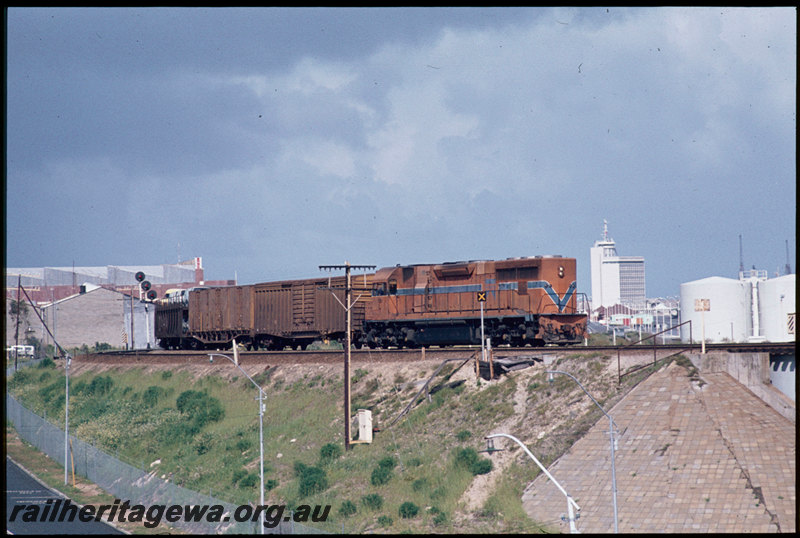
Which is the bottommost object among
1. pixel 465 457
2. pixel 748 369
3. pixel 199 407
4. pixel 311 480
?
pixel 311 480

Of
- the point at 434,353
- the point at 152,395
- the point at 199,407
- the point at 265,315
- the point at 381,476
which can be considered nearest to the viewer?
the point at 381,476

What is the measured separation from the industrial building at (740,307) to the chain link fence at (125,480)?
45535 mm

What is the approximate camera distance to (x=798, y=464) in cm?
2669

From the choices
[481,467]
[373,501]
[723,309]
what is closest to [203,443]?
[373,501]

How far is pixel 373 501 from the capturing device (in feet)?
109

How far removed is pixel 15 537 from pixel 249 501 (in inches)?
368

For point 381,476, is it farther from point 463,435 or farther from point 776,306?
point 776,306

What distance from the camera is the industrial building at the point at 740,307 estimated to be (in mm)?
67938

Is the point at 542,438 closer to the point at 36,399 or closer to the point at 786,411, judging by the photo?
the point at 786,411

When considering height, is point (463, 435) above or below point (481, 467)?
above

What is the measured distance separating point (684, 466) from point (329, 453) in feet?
54.0

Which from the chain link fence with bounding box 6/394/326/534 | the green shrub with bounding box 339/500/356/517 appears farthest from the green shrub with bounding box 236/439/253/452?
the green shrub with bounding box 339/500/356/517

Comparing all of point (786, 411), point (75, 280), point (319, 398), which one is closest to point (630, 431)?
point (786, 411)

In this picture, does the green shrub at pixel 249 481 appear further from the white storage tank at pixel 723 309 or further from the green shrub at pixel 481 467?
the white storage tank at pixel 723 309
